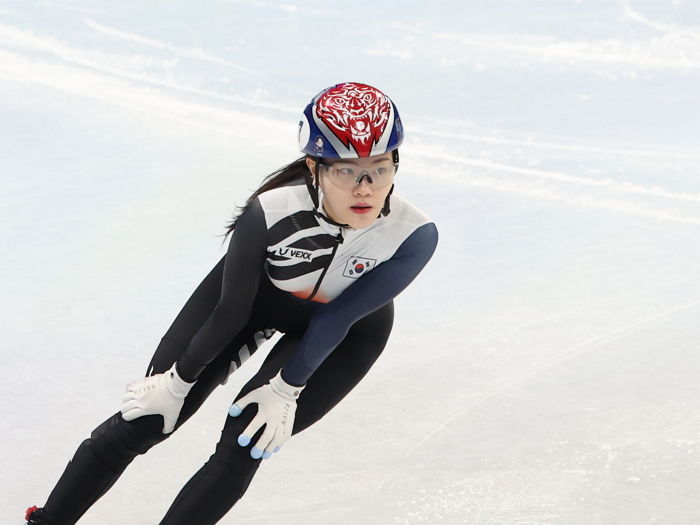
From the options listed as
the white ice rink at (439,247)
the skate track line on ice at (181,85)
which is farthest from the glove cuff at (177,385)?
the skate track line on ice at (181,85)

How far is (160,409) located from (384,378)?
130cm

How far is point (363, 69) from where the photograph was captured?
769cm

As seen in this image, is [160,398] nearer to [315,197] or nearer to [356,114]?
[315,197]

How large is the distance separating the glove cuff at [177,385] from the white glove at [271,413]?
0.56ft

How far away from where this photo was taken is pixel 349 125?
2652 millimetres

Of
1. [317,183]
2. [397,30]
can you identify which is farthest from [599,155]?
[317,183]

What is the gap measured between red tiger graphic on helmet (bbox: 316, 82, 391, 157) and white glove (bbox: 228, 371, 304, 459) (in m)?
0.64

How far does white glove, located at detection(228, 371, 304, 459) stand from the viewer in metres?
2.77

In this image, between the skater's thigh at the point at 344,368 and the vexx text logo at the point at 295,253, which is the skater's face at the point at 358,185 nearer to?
the vexx text logo at the point at 295,253

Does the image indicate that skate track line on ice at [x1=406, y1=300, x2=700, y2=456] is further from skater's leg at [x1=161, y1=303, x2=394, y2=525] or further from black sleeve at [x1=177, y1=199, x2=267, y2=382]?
black sleeve at [x1=177, y1=199, x2=267, y2=382]

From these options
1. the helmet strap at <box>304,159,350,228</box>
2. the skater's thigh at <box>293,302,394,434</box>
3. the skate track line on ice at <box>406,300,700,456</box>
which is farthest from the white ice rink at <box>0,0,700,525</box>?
the helmet strap at <box>304,159,350,228</box>

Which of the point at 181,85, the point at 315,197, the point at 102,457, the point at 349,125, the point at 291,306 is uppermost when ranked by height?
the point at 349,125

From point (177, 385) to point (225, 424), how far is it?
0.64 feet

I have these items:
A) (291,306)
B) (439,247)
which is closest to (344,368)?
(291,306)
